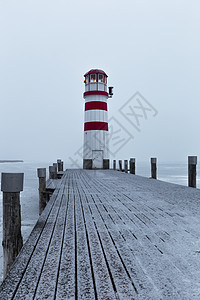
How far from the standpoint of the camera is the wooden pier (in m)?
1.83

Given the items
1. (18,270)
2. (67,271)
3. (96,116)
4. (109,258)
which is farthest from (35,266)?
(96,116)

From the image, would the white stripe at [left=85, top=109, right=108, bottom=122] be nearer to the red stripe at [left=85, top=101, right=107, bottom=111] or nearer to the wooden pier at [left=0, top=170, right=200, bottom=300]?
the red stripe at [left=85, top=101, right=107, bottom=111]

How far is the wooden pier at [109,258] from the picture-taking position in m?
1.83

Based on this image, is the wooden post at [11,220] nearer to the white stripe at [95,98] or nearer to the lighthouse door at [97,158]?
the lighthouse door at [97,158]

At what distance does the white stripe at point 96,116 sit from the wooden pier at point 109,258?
15.2 metres

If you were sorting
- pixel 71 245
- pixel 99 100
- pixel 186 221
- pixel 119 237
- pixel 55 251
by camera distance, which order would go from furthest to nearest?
pixel 99 100 → pixel 186 221 → pixel 119 237 → pixel 71 245 → pixel 55 251

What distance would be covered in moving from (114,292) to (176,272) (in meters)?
0.63

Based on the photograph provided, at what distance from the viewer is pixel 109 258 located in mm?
2410

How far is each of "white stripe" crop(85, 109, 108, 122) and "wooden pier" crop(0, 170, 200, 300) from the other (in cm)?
1520

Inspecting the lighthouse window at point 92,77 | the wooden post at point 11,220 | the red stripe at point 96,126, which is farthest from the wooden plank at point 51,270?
the lighthouse window at point 92,77

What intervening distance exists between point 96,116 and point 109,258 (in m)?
17.2

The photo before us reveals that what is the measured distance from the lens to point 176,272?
6.98ft

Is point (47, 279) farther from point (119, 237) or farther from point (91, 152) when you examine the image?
point (91, 152)

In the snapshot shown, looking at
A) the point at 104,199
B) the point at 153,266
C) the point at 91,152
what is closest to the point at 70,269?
the point at 153,266
